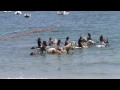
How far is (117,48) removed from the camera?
25.7 meters

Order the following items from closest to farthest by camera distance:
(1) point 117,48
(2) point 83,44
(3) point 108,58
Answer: (3) point 108,58 → (2) point 83,44 → (1) point 117,48

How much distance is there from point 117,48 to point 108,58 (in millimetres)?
4392
